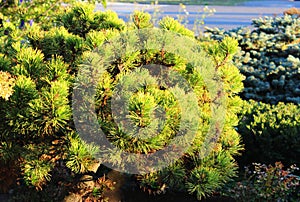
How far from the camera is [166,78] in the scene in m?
2.95

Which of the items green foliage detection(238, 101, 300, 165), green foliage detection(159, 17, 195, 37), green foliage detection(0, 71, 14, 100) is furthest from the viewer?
green foliage detection(238, 101, 300, 165)

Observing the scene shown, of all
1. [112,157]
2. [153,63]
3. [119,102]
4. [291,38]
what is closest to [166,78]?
[153,63]

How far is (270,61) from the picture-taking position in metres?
6.71

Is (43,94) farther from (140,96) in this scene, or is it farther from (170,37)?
(170,37)

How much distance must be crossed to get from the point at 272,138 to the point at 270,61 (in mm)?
2505

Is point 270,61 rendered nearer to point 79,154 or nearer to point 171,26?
point 171,26

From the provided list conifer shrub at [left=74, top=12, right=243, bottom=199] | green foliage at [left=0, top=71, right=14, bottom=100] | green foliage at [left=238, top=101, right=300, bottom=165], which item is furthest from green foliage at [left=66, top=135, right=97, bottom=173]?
green foliage at [left=238, top=101, right=300, bottom=165]

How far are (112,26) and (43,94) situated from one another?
0.80 metres

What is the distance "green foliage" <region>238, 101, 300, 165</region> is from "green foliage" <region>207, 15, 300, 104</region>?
1468mm

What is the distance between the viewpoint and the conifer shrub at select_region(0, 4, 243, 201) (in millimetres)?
2740

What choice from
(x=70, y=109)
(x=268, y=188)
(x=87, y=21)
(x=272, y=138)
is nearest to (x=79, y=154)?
(x=70, y=109)

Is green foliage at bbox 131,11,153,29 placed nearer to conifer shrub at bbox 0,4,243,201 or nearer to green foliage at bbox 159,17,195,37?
conifer shrub at bbox 0,4,243,201

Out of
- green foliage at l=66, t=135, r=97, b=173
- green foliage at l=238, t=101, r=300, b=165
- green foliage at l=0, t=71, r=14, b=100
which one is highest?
green foliage at l=0, t=71, r=14, b=100

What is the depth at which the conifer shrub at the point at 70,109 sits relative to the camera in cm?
274
